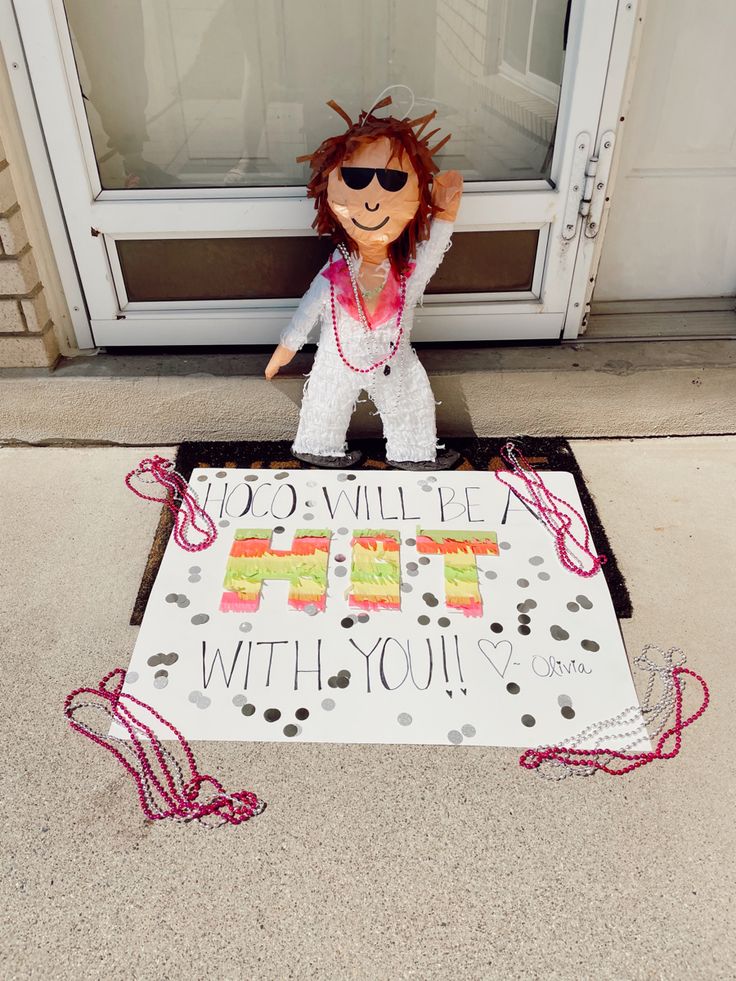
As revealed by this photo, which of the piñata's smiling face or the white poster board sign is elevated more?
the piñata's smiling face

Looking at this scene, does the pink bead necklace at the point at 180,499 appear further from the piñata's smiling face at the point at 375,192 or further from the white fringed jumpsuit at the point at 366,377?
the piñata's smiling face at the point at 375,192

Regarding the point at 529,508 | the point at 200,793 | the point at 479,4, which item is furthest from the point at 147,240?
the point at 200,793

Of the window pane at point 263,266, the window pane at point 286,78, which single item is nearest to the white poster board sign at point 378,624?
the window pane at point 263,266

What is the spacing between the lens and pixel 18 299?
2.51 metres

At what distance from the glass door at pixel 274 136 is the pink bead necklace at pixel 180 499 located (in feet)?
2.04

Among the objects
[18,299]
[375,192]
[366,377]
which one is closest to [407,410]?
[366,377]

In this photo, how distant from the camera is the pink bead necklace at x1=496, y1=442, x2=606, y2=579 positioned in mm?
1991

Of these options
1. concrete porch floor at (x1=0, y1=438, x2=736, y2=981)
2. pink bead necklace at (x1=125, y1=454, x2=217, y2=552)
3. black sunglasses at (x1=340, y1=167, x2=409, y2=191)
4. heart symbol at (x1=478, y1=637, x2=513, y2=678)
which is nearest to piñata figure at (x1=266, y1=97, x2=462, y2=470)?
black sunglasses at (x1=340, y1=167, x2=409, y2=191)

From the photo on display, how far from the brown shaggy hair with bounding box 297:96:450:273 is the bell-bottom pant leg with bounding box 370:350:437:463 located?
0.30 meters

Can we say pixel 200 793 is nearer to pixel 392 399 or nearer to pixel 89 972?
pixel 89 972

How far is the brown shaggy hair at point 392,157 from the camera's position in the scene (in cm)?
191

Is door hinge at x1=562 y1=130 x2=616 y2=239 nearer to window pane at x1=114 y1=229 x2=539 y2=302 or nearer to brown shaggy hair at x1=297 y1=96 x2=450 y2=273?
window pane at x1=114 y1=229 x2=539 y2=302

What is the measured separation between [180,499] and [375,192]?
1.02 m

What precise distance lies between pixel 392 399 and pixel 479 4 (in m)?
1.18
